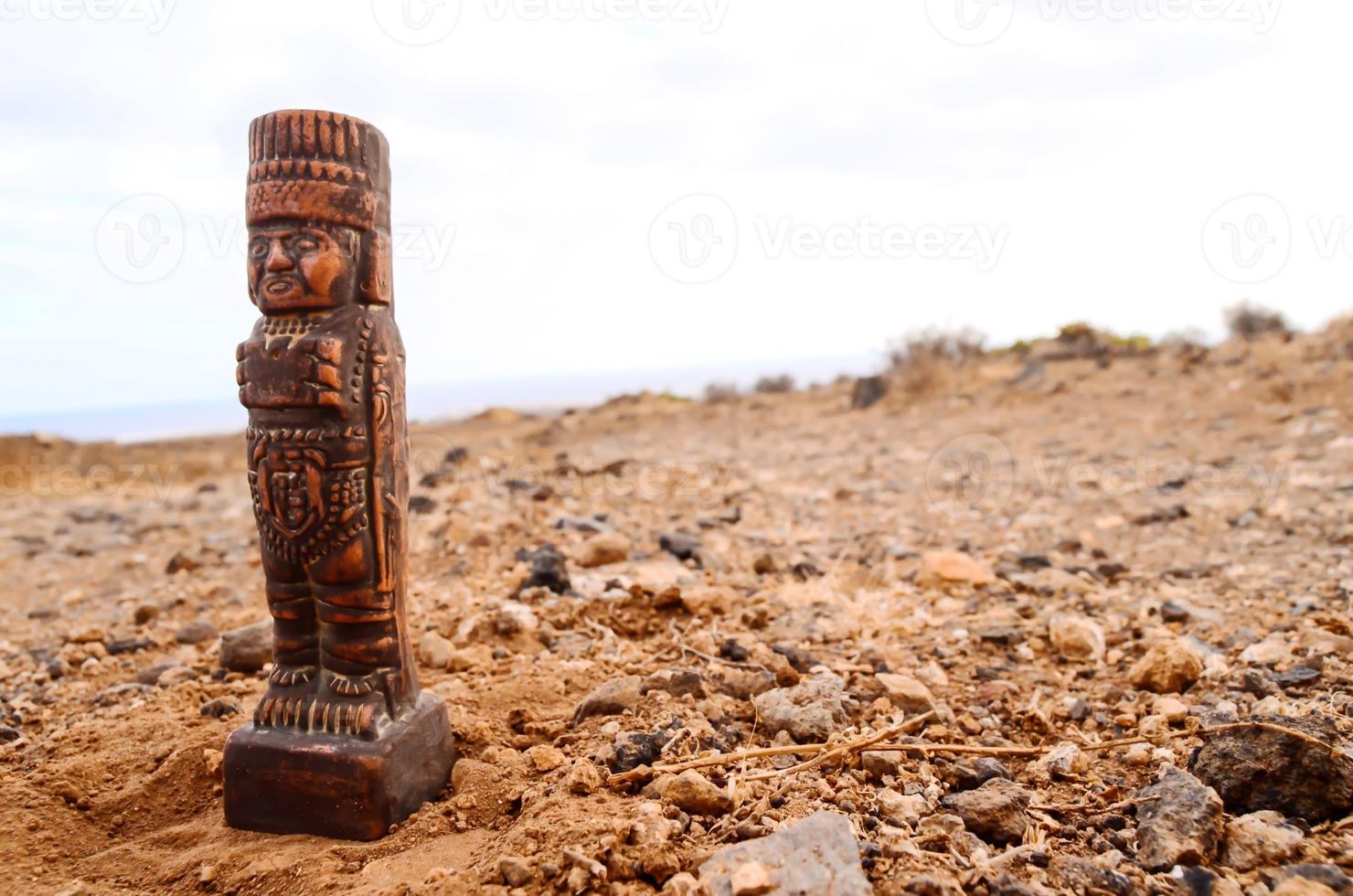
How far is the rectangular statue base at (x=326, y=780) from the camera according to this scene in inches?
Answer: 111

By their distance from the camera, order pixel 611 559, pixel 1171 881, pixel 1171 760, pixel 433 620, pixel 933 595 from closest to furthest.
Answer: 1. pixel 1171 881
2. pixel 1171 760
3. pixel 433 620
4. pixel 933 595
5. pixel 611 559

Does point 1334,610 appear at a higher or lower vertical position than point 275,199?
lower

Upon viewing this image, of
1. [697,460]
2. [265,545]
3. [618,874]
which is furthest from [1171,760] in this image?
[697,460]

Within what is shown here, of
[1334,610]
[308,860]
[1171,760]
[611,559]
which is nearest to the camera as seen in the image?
[308,860]

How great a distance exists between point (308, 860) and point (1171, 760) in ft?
8.31

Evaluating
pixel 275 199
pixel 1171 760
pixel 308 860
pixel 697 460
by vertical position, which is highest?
pixel 275 199

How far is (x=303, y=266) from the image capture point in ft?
9.34

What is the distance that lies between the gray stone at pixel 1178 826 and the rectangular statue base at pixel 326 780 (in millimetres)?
2066

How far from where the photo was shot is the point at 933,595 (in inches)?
192

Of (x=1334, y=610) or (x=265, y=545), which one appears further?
(x=1334, y=610)

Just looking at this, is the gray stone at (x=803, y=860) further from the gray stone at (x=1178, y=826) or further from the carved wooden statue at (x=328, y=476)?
the carved wooden statue at (x=328, y=476)

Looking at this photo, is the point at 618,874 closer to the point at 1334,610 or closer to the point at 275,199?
the point at 275,199

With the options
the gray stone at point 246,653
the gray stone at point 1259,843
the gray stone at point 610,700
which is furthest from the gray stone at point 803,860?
the gray stone at point 246,653

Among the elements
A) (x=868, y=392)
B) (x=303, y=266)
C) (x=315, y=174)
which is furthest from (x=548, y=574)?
(x=868, y=392)
